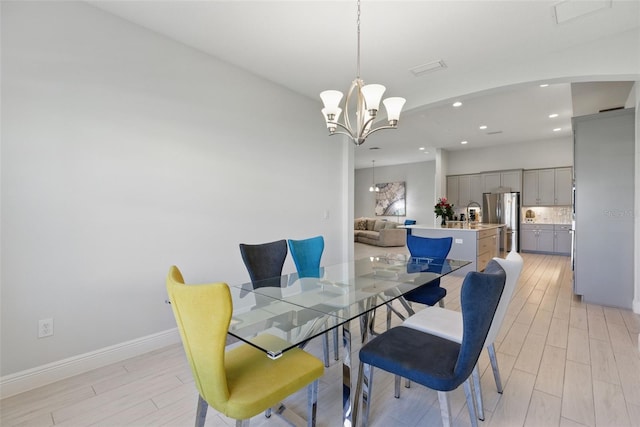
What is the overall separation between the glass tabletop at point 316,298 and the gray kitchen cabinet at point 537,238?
20.2ft

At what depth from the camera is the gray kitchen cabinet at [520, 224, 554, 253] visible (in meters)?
7.17

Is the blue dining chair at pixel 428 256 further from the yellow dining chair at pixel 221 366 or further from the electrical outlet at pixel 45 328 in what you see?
the electrical outlet at pixel 45 328

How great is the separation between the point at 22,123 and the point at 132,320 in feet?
5.35

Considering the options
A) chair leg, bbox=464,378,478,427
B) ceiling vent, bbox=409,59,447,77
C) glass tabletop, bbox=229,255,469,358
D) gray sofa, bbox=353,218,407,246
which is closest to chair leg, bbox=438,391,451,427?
chair leg, bbox=464,378,478,427

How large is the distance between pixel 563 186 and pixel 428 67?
6.13 meters

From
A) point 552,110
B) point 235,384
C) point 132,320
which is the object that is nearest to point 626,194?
point 552,110

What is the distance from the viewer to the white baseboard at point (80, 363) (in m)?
1.92

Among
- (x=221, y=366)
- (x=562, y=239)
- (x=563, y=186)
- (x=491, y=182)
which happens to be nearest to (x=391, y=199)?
(x=491, y=182)

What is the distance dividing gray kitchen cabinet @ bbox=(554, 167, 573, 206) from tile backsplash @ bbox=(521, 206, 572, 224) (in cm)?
35

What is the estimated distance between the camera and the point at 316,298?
1853 mm

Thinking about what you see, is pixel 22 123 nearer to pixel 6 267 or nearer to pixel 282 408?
pixel 6 267

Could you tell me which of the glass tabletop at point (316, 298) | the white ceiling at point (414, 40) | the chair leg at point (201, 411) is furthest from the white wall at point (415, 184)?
the chair leg at point (201, 411)

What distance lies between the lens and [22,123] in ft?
6.39

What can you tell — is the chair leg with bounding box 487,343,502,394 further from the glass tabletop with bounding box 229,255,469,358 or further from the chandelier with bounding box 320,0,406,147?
the chandelier with bounding box 320,0,406,147
